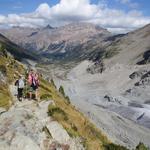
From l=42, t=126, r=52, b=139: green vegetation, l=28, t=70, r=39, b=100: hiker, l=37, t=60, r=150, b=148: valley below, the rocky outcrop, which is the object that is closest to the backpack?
l=28, t=70, r=39, b=100: hiker

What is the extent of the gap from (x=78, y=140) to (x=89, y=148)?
1.37 m

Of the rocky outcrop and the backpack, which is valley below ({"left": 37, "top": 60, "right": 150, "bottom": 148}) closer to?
the backpack

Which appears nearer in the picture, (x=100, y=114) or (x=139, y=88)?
(x=100, y=114)

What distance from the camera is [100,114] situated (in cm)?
10606

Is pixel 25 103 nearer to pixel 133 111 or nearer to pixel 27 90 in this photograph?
pixel 27 90

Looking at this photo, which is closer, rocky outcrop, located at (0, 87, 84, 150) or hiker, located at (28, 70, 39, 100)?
rocky outcrop, located at (0, 87, 84, 150)

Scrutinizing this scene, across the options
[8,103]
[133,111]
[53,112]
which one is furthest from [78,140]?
[133,111]

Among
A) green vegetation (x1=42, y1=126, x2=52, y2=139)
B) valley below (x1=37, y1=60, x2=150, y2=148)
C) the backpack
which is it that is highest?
the backpack

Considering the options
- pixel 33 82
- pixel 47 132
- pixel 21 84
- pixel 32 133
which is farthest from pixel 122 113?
pixel 32 133

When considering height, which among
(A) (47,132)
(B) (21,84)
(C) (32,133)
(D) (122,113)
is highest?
(B) (21,84)

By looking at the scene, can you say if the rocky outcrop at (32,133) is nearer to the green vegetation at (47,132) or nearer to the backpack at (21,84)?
the green vegetation at (47,132)

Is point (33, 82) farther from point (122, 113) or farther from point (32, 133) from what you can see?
A: point (122, 113)

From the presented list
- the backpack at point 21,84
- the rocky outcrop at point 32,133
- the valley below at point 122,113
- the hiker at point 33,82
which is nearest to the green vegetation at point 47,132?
the rocky outcrop at point 32,133

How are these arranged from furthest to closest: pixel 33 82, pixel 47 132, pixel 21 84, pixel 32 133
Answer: pixel 33 82
pixel 21 84
pixel 47 132
pixel 32 133
